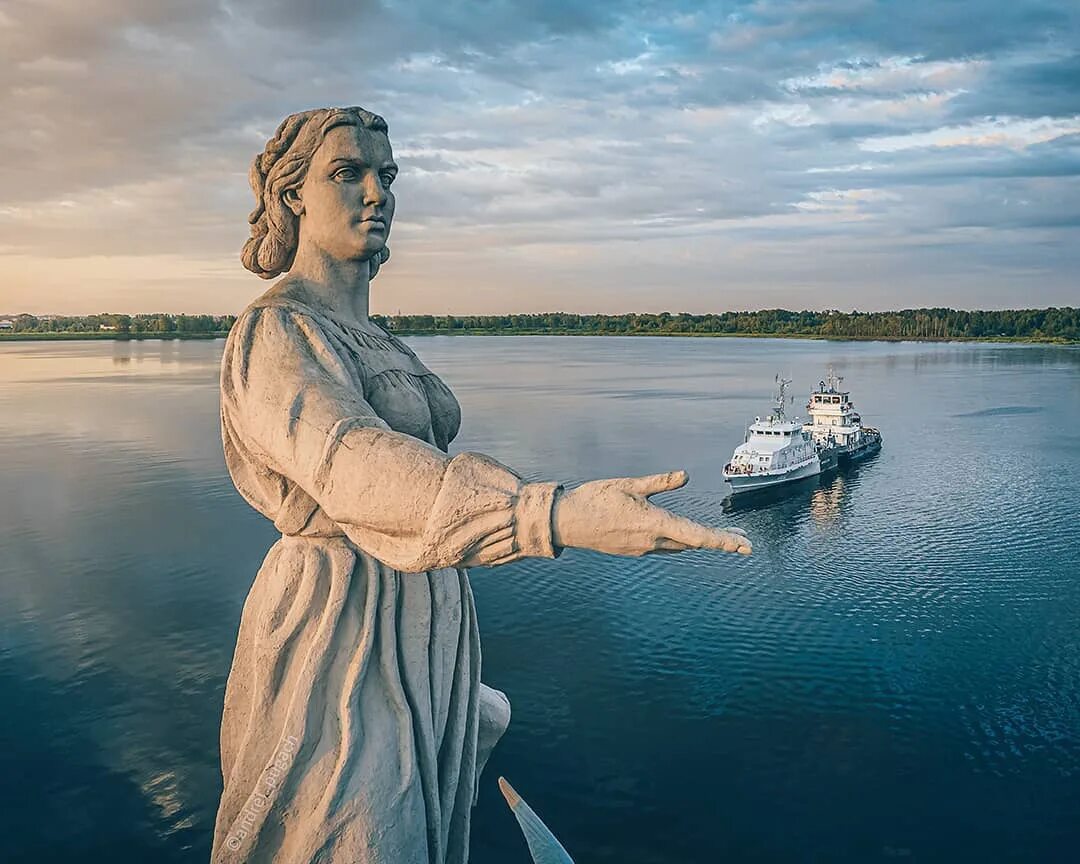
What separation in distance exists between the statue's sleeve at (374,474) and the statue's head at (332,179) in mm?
712

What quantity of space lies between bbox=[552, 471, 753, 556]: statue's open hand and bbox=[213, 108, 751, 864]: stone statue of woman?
2 centimetres

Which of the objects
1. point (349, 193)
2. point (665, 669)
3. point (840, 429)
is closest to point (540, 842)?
point (349, 193)

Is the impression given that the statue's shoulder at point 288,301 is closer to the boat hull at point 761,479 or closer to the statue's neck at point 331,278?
the statue's neck at point 331,278

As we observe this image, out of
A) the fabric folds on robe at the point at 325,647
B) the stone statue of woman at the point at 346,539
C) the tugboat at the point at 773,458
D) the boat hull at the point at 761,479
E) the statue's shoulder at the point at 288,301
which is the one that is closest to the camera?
the stone statue of woman at the point at 346,539

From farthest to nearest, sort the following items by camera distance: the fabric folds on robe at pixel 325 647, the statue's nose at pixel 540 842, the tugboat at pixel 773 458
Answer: the tugboat at pixel 773 458, the statue's nose at pixel 540 842, the fabric folds on robe at pixel 325 647

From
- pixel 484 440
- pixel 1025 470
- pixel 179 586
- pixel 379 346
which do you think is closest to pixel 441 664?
pixel 379 346

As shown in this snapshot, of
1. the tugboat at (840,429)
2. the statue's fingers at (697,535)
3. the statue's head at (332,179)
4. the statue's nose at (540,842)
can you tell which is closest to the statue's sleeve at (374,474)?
the statue's fingers at (697,535)

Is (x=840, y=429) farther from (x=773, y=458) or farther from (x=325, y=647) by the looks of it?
(x=325, y=647)

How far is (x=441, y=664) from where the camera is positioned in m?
4.04

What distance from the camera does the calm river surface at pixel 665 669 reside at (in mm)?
20141

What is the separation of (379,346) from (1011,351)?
20493 centimetres

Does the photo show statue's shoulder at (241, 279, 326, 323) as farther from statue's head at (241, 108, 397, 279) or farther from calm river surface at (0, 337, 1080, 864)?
calm river surface at (0, 337, 1080, 864)

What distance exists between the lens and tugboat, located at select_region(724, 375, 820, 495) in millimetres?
49062

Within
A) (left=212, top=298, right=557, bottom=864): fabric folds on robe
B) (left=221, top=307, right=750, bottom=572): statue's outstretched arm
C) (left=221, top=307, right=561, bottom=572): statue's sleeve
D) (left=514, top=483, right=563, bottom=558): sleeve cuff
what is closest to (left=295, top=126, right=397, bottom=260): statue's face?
(left=212, top=298, right=557, bottom=864): fabric folds on robe
